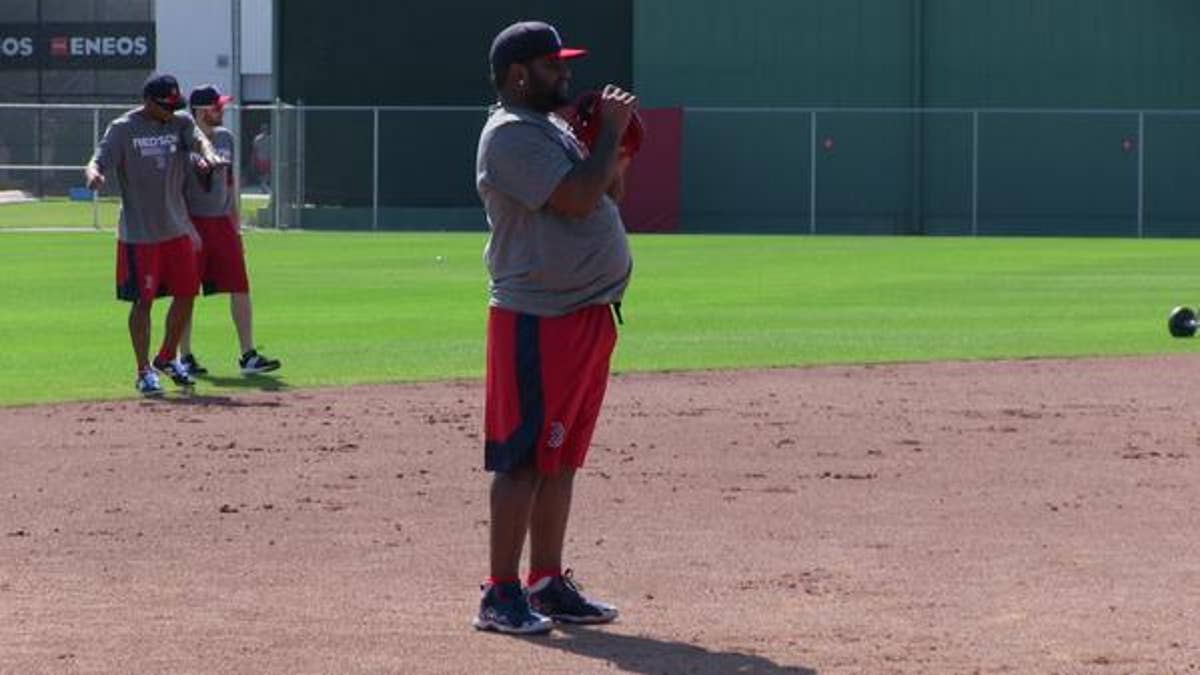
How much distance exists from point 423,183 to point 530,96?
4432 centimetres

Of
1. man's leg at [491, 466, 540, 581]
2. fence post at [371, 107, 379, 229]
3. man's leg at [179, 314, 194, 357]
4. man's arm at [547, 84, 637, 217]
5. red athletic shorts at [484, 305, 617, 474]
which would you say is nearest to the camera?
man's arm at [547, 84, 637, 217]

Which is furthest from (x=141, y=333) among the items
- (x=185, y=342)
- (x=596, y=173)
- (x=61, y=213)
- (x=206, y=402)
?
(x=61, y=213)

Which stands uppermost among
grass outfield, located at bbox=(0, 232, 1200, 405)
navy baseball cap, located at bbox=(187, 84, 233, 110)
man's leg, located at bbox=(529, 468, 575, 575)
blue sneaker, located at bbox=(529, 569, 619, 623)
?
navy baseball cap, located at bbox=(187, 84, 233, 110)

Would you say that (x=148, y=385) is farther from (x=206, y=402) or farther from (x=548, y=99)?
(x=548, y=99)

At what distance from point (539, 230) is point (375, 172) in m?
43.2

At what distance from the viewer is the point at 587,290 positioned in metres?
8.25

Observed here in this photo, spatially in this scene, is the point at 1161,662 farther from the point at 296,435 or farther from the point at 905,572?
the point at 296,435

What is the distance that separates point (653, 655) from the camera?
310 inches

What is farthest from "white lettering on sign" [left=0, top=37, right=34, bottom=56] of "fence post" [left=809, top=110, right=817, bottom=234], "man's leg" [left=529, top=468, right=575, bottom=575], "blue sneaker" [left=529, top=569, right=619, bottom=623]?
"blue sneaker" [left=529, top=569, right=619, bottom=623]

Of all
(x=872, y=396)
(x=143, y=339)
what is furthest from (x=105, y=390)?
(x=872, y=396)

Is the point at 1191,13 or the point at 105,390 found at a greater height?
the point at 1191,13

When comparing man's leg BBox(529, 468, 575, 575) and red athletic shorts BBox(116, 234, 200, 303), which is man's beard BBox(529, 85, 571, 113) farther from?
red athletic shorts BBox(116, 234, 200, 303)

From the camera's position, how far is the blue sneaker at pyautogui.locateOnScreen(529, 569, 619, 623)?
27.7ft

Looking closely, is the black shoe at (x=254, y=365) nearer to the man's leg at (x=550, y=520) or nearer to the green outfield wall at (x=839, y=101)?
the man's leg at (x=550, y=520)
